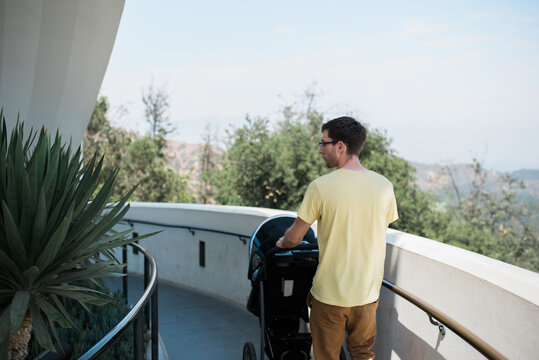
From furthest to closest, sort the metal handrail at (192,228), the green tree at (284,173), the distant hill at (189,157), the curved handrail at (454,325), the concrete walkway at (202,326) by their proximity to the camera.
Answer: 1. the distant hill at (189,157)
2. the green tree at (284,173)
3. the metal handrail at (192,228)
4. the concrete walkway at (202,326)
5. the curved handrail at (454,325)

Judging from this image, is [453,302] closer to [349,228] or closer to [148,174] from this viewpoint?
[349,228]

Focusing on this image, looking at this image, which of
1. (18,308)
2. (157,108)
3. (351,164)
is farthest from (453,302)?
(157,108)

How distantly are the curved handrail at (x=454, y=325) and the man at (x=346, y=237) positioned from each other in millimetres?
195

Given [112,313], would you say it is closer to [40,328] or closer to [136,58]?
[40,328]

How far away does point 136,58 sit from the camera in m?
51.7

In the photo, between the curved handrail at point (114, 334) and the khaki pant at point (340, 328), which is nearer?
the curved handrail at point (114, 334)

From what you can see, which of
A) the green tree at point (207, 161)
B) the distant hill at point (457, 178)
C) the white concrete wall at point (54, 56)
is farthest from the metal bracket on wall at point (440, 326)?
the green tree at point (207, 161)

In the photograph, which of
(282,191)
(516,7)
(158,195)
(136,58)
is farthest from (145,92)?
(516,7)

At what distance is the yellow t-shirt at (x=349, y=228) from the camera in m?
2.45

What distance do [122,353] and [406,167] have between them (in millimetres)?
18274

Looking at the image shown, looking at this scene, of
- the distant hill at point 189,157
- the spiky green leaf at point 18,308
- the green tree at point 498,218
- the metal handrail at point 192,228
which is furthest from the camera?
the distant hill at point 189,157

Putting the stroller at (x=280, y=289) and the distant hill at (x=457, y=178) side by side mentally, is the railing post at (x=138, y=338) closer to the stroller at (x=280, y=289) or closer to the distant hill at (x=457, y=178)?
the stroller at (x=280, y=289)

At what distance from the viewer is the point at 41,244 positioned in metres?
2.69

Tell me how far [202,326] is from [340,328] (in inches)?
106
